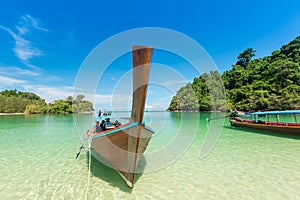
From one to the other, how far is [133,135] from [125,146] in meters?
0.51

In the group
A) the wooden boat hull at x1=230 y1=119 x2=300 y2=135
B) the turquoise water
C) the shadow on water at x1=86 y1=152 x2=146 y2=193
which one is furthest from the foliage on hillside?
the shadow on water at x1=86 y1=152 x2=146 y2=193

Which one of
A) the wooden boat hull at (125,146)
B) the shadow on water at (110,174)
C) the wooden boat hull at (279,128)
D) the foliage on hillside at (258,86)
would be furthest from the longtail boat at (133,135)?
the foliage on hillside at (258,86)

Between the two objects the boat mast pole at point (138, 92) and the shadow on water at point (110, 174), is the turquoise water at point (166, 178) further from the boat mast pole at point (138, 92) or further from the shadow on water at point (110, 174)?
the boat mast pole at point (138, 92)

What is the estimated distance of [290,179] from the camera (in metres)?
4.41

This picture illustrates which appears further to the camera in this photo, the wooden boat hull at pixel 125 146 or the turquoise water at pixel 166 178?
the turquoise water at pixel 166 178

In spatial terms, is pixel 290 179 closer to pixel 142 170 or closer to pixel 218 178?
pixel 218 178

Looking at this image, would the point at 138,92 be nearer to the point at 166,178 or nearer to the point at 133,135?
the point at 133,135

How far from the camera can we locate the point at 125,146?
3887mm

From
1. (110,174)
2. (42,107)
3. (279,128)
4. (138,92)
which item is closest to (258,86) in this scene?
(279,128)

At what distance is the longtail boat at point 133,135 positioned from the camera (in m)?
3.19

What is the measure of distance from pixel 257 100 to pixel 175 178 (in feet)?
147

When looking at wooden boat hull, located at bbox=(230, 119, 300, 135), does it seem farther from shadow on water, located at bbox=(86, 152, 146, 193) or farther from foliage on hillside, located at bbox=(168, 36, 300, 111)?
foliage on hillside, located at bbox=(168, 36, 300, 111)

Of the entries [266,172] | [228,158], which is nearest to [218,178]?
[266,172]

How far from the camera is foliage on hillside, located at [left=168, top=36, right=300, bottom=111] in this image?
36.5 m
